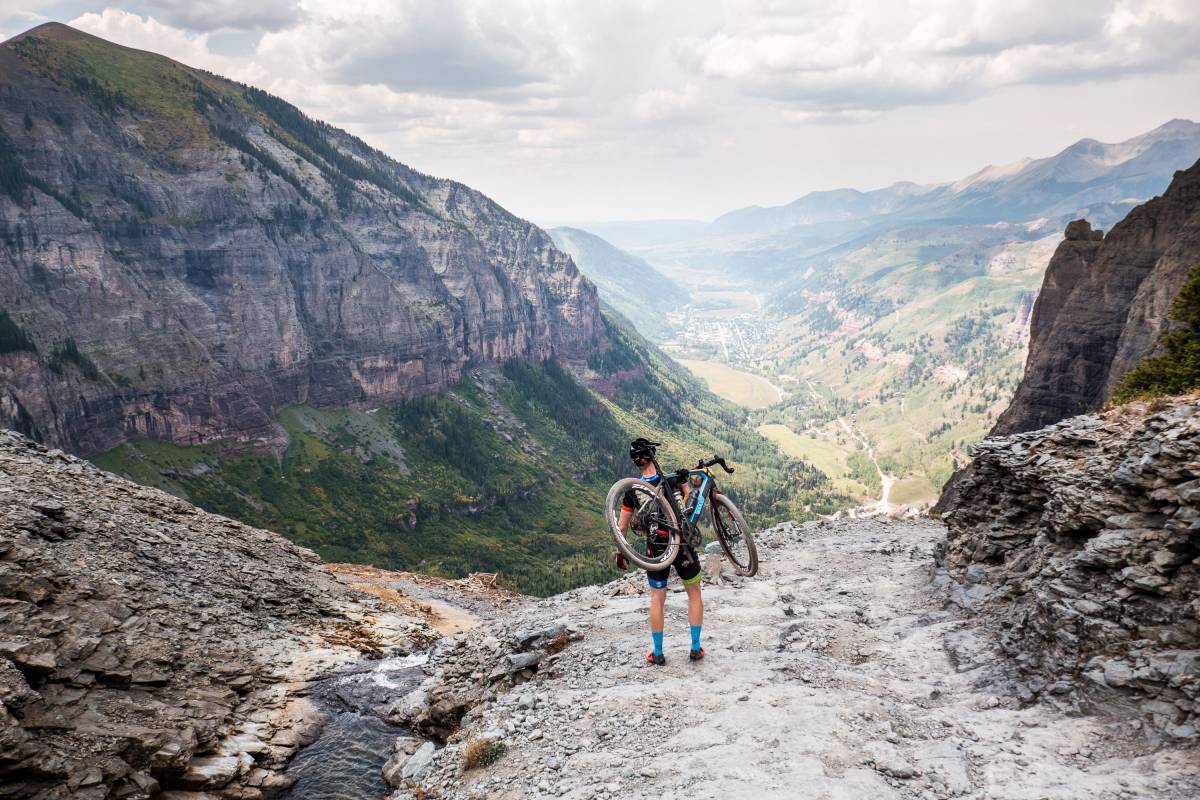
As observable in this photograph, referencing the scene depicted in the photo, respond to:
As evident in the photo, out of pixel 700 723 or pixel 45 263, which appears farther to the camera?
pixel 45 263

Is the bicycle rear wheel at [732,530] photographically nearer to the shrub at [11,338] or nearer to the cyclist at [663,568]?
the cyclist at [663,568]

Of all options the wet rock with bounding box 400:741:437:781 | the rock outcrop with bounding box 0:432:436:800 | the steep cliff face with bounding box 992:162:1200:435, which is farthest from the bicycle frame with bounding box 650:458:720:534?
the steep cliff face with bounding box 992:162:1200:435

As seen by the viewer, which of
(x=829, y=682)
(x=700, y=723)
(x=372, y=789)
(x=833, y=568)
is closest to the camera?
(x=700, y=723)

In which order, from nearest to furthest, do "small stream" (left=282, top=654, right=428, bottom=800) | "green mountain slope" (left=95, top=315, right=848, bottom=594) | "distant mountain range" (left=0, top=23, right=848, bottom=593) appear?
"small stream" (left=282, top=654, right=428, bottom=800)
"distant mountain range" (left=0, top=23, right=848, bottom=593)
"green mountain slope" (left=95, top=315, right=848, bottom=594)

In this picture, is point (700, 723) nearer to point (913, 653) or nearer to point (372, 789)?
point (913, 653)

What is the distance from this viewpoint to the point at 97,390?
12825 cm

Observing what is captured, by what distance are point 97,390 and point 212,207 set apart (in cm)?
6753

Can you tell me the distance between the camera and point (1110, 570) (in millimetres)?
14891

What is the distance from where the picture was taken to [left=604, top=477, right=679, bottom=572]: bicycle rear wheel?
54.5ft

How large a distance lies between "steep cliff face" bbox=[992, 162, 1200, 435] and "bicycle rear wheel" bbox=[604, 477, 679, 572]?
190 feet

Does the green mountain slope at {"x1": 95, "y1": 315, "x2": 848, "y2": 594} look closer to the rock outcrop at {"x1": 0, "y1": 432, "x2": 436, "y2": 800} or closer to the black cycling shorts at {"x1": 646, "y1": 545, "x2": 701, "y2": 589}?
the rock outcrop at {"x1": 0, "y1": 432, "x2": 436, "y2": 800}

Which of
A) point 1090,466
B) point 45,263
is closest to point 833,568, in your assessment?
point 1090,466

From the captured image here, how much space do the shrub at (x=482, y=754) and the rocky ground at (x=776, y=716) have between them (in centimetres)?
10

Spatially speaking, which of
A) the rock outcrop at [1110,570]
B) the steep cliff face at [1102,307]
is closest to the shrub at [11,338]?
the rock outcrop at [1110,570]
